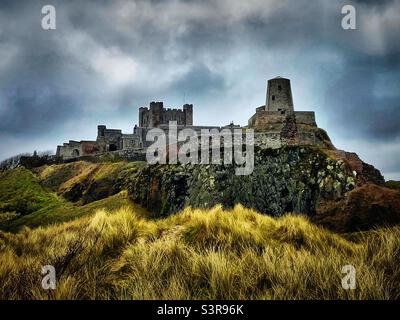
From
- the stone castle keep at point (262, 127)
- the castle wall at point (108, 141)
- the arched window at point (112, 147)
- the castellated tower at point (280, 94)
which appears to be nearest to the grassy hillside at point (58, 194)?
the stone castle keep at point (262, 127)

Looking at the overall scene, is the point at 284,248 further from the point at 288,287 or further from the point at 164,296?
the point at 164,296

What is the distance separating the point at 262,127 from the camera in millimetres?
32281

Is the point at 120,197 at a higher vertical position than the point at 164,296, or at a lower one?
higher

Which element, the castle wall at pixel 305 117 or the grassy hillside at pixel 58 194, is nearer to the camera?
the grassy hillside at pixel 58 194

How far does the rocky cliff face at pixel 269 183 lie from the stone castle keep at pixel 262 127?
7.21 feet

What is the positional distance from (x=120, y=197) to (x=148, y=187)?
102 inches

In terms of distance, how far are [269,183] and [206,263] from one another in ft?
56.6

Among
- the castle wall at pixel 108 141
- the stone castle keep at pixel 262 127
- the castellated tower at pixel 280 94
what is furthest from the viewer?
the castle wall at pixel 108 141

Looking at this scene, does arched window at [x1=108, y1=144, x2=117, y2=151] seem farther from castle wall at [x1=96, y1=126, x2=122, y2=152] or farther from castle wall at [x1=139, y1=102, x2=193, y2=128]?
castle wall at [x1=139, y1=102, x2=193, y2=128]

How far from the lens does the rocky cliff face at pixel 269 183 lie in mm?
19531

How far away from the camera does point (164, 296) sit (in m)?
3.62

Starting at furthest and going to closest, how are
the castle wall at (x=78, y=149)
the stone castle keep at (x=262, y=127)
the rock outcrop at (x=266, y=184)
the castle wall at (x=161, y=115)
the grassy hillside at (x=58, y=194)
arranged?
the castle wall at (x=161, y=115)
the castle wall at (x=78, y=149)
the stone castle keep at (x=262, y=127)
the grassy hillside at (x=58, y=194)
the rock outcrop at (x=266, y=184)

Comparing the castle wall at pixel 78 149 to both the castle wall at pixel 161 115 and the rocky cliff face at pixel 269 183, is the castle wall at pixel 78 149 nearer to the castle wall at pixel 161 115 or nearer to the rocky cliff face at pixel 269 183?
the castle wall at pixel 161 115
